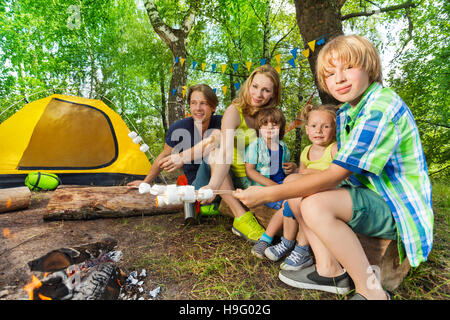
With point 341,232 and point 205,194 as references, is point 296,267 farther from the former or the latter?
point 205,194

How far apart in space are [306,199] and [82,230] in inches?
81.4

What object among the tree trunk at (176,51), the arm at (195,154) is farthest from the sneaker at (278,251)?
the tree trunk at (176,51)

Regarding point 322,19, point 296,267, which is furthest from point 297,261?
point 322,19

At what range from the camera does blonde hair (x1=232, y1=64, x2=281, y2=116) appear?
2.11 metres

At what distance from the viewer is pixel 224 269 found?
5.25 ft

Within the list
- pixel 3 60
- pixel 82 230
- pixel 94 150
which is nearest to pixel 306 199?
pixel 82 230

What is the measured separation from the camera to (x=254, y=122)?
2.25 m

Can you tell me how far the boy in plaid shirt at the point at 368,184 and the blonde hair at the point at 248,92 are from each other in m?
0.83

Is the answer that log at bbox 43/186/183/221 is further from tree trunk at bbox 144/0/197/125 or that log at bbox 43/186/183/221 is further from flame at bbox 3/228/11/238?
tree trunk at bbox 144/0/197/125

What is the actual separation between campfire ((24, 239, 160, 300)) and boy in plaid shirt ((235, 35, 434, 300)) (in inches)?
37.9

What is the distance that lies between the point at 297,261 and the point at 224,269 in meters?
0.49

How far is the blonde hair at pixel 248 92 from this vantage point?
211 centimetres

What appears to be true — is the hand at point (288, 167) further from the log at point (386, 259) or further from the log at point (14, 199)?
the log at point (14, 199)
